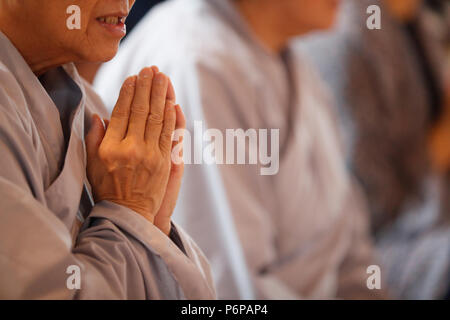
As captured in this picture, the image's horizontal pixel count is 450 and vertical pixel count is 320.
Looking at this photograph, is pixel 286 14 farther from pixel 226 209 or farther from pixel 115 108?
pixel 115 108

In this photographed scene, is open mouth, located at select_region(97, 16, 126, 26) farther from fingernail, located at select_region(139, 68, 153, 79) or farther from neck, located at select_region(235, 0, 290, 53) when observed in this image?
neck, located at select_region(235, 0, 290, 53)

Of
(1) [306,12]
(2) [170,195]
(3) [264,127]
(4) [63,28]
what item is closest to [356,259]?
(3) [264,127]

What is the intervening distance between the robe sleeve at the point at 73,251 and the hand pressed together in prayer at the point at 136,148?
2cm

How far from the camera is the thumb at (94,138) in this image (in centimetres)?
43

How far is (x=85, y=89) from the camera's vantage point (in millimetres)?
485

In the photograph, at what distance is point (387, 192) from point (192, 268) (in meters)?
1.06

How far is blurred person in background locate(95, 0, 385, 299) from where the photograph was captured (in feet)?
2.40

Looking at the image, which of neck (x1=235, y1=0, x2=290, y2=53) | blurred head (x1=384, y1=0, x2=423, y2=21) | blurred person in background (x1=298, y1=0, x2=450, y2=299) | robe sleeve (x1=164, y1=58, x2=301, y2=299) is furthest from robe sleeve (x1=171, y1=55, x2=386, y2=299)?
blurred head (x1=384, y1=0, x2=423, y2=21)

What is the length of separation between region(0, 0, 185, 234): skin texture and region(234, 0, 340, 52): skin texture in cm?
59

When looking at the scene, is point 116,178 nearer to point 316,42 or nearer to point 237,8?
point 237,8

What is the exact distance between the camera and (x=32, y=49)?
419mm

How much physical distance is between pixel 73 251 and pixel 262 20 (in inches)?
27.9

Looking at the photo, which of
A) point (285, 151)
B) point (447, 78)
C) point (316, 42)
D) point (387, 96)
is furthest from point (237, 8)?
point (447, 78)

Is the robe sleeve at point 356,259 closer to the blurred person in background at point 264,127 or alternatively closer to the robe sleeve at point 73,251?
the blurred person in background at point 264,127
